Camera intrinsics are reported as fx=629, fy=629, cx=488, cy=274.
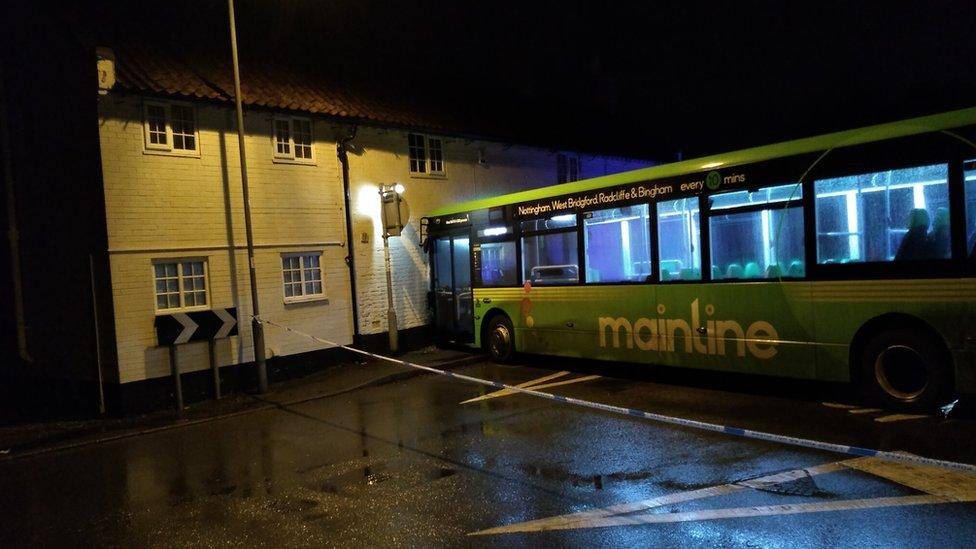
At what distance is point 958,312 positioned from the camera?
21.9 ft

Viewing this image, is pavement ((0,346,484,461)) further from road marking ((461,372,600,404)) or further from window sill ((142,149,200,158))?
window sill ((142,149,200,158))

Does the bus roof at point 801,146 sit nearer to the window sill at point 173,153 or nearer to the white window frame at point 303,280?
the white window frame at point 303,280

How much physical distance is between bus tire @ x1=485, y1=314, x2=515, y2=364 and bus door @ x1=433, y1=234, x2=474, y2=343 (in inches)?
39.1

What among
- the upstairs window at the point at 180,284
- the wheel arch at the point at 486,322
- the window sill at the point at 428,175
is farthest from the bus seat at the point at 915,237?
the upstairs window at the point at 180,284

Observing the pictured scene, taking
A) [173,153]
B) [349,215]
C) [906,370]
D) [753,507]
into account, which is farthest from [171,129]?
[906,370]

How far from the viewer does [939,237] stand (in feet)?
22.3

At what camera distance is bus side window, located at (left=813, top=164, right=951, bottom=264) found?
6844 mm

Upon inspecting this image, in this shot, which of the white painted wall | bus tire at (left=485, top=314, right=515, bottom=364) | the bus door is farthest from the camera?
the bus door

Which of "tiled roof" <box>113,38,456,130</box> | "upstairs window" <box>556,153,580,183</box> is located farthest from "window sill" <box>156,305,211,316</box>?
"upstairs window" <box>556,153,580,183</box>

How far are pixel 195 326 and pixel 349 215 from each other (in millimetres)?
4251

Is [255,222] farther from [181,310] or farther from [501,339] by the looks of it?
[501,339]

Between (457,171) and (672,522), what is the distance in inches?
512

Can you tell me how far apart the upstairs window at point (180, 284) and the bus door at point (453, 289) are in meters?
5.17

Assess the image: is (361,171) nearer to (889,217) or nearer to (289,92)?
(289,92)
